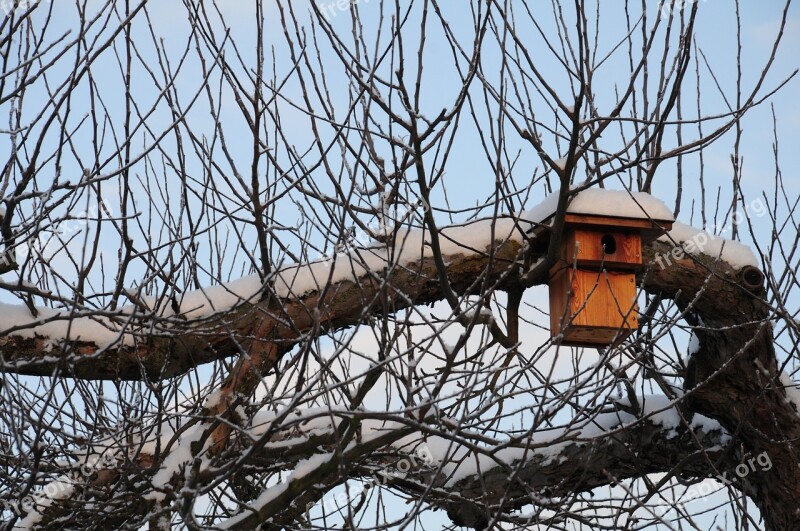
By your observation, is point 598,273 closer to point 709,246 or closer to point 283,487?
point 709,246

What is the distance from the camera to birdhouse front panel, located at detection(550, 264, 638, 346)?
3.05m

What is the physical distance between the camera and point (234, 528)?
221cm

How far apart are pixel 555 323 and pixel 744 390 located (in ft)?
2.96

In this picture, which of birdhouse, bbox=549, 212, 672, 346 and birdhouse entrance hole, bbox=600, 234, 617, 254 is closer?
birdhouse, bbox=549, 212, 672, 346

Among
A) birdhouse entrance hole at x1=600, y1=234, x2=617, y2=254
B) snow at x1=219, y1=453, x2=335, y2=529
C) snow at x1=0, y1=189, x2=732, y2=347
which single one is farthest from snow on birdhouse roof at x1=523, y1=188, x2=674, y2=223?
snow at x1=219, y1=453, x2=335, y2=529

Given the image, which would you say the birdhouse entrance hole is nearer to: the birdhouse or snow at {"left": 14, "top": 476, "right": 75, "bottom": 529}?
the birdhouse

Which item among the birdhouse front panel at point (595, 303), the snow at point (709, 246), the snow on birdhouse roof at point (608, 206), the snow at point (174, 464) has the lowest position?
the snow at point (174, 464)

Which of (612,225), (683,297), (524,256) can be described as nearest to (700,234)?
(683,297)

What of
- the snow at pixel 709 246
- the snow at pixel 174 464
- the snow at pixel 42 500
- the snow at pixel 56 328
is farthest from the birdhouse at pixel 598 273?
the snow at pixel 42 500

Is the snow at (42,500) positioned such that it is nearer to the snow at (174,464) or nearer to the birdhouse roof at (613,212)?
the snow at (174,464)

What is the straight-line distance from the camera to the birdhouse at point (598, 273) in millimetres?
3043

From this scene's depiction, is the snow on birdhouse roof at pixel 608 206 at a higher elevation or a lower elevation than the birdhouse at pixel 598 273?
higher

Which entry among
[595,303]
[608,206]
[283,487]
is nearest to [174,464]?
[283,487]

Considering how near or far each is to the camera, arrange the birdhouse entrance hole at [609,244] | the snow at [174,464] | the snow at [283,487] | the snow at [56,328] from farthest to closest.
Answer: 1. the birdhouse entrance hole at [609,244]
2. the snow at [56,328]
3. the snow at [174,464]
4. the snow at [283,487]
